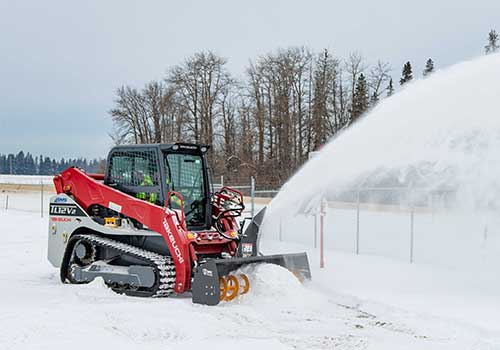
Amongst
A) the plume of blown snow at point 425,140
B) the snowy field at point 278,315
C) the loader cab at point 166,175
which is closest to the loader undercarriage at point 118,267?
the snowy field at point 278,315

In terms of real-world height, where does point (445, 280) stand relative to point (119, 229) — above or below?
below

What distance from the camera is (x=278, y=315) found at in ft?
24.6

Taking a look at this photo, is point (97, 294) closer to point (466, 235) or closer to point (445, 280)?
point (445, 280)

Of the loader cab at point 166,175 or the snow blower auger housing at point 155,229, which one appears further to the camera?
the loader cab at point 166,175

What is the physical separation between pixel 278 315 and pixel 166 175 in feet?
9.99

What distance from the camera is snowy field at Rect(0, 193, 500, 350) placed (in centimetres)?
619

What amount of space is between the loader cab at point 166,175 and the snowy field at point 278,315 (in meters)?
1.60

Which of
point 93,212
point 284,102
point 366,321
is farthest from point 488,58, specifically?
point 284,102

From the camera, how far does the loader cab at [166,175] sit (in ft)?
30.3

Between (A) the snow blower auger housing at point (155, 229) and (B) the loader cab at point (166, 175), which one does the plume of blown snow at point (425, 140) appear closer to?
(A) the snow blower auger housing at point (155, 229)

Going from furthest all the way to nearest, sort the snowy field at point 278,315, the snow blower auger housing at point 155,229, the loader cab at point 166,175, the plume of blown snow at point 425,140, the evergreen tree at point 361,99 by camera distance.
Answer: the evergreen tree at point 361,99 → the loader cab at point 166,175 → the snow blower auger housing at point 155,229 → the plume of blown snow at point 425,140 → the snowy field at point 278,315

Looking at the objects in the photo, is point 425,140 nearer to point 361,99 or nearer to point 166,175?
point 166,175

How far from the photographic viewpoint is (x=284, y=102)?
142ft

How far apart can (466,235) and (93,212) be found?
840 centimetres
